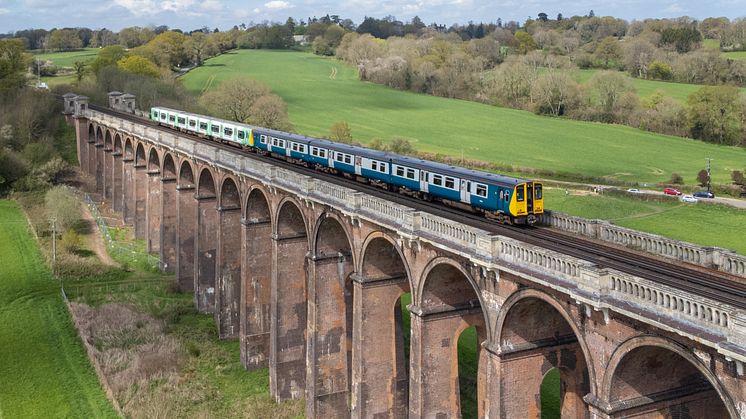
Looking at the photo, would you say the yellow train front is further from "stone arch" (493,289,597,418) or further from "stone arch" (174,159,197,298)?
"stone arch" (174,159,197,298)

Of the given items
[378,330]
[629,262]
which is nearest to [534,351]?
Answer: [629,262]

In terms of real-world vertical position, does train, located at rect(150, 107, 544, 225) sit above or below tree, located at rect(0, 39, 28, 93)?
below

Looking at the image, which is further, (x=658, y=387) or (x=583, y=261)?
(x=658, y=387)

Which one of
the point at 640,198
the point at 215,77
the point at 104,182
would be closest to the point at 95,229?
the point at 104,182

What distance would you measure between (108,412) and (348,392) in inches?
501

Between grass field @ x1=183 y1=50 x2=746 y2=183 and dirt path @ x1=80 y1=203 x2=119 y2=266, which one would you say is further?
grass field @ x1=183 y1=50 x2=746 y2=183

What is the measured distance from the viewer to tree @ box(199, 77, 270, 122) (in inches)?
4205

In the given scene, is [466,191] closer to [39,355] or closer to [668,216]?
[39,355]

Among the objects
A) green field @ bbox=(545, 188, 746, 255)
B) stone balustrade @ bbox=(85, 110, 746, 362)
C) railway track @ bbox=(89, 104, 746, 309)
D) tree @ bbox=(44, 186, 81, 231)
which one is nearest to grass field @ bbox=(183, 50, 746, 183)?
green field @ bbox=(545, 188, 746, 255)

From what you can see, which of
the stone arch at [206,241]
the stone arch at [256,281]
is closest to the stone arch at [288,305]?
the stone arch at [256,281]

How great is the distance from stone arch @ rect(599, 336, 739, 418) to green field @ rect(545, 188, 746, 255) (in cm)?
4605

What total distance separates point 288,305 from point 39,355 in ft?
52.2

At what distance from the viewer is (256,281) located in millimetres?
43969

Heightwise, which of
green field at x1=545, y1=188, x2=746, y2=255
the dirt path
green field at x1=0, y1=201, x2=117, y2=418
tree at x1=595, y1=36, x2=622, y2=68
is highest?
tree at x1=595, y1=36, x2=622, y2=68
